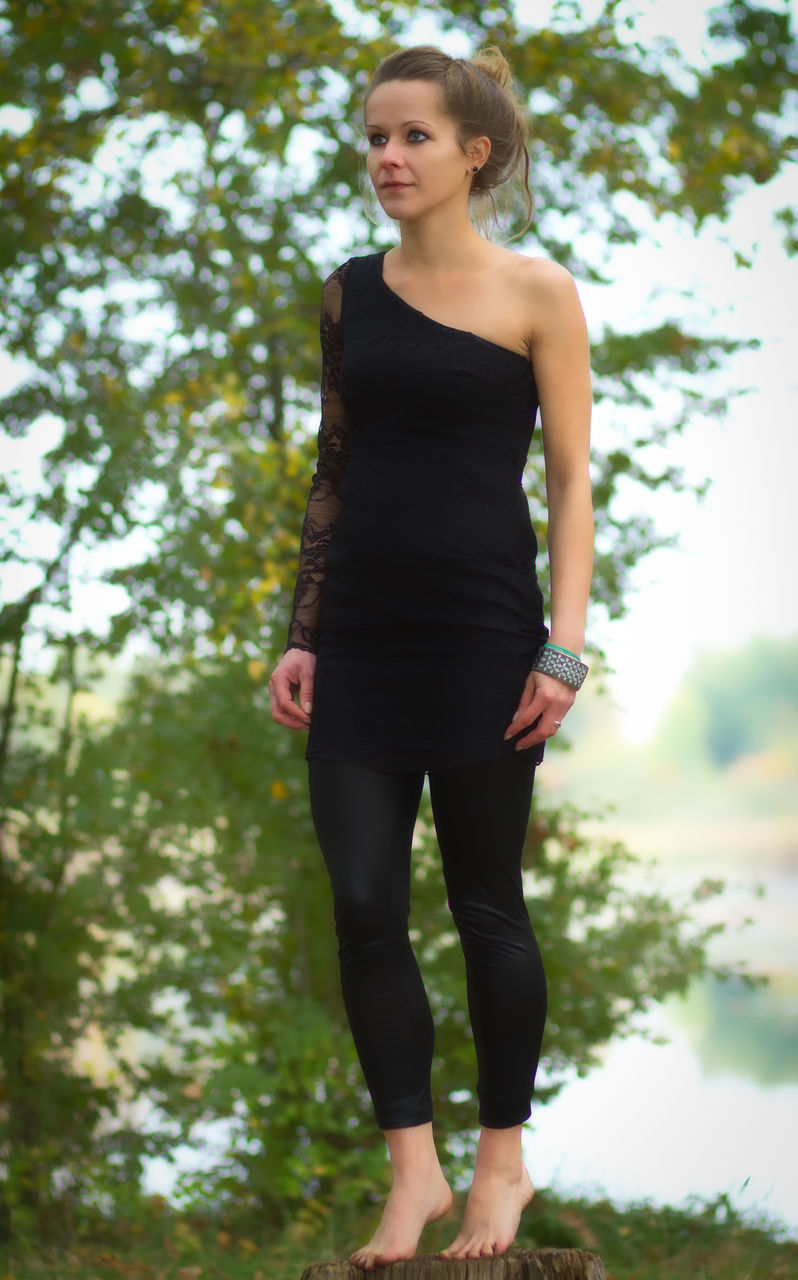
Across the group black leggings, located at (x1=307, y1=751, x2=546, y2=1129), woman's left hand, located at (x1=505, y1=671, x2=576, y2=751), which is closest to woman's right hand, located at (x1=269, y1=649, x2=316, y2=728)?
black leggings, located at (x1=307, y1=751, x2=546, y2=1129)

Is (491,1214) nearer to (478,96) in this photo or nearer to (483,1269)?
(483,1269)

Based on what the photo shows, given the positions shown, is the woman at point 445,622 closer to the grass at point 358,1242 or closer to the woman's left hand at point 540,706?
the woman's left hand at point 540,706

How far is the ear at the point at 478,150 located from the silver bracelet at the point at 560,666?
0.80 meters

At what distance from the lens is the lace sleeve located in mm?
2156

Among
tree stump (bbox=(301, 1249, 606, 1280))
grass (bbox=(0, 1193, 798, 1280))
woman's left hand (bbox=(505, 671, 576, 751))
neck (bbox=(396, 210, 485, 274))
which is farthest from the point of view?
grass (bbox=(0, 1193, 798, 1280))

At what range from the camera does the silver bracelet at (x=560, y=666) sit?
76.9 inches

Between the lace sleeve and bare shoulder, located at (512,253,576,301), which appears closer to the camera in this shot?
bare shoulder, located at (512,253,576,301)

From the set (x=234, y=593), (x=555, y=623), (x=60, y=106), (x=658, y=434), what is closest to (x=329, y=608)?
(x=555, y=623)

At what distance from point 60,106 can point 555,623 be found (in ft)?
11.9

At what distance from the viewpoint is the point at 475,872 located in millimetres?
2027

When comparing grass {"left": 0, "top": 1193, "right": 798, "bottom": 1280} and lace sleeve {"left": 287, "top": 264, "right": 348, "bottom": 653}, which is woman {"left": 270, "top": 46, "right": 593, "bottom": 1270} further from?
grass {"left": 0, "top": 1193, "right": 798, "bottom": 1280}

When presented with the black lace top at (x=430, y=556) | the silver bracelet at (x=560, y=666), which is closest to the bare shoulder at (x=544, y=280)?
the black lace top at (x=430, y=556)

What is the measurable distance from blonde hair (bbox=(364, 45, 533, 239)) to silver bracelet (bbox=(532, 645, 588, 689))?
0.80 meters

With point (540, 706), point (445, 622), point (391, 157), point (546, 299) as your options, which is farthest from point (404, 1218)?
point (391, 157)
